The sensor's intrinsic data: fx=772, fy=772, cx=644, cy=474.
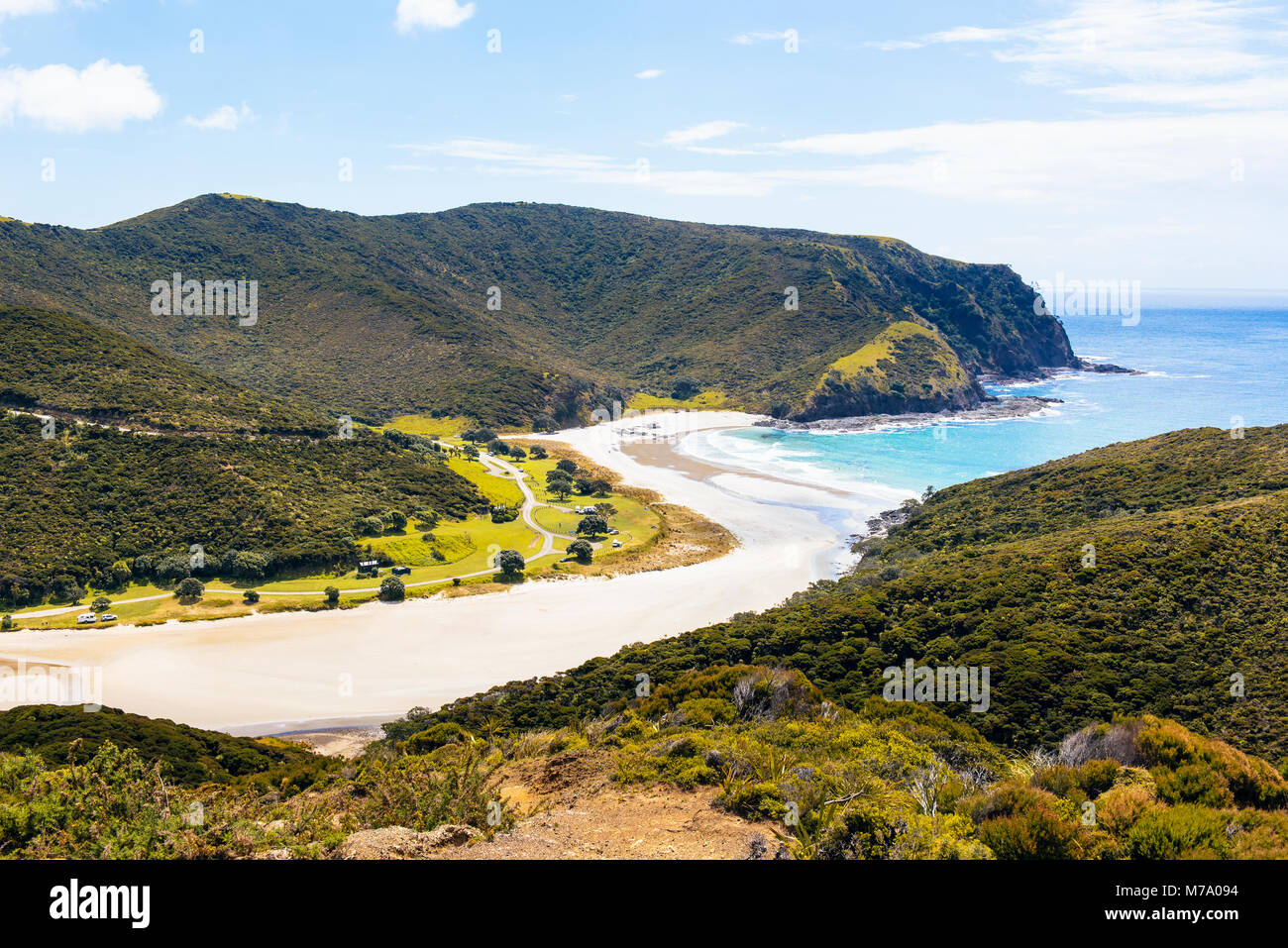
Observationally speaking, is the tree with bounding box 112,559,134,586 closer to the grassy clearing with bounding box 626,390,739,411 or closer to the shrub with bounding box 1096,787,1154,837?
the shrub with bounding box 1096,787,1154,837

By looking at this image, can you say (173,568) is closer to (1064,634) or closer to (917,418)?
(1064,634)

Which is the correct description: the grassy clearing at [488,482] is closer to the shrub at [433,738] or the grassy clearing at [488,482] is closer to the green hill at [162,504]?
the green hill at [162,504]

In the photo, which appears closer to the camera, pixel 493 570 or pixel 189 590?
pixel 189 590

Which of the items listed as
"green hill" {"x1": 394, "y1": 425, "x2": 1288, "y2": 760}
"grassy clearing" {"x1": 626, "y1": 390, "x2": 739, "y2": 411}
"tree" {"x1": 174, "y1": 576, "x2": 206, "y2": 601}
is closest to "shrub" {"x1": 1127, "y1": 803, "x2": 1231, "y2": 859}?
"green hill" {"x1": 394, "y1": 425, "x2": 1288, "y2": 760}

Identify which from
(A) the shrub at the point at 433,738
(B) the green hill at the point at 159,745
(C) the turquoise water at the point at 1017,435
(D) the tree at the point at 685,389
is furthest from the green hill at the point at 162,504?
(D) the tree at the point at 685,389

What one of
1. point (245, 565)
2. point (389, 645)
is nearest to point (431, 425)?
point (245, 565)

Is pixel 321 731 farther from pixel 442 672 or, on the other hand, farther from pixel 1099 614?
pixel 1099 614

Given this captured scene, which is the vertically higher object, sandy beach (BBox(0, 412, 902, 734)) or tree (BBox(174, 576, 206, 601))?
tree (BBox(174, 576, 206, 601))
